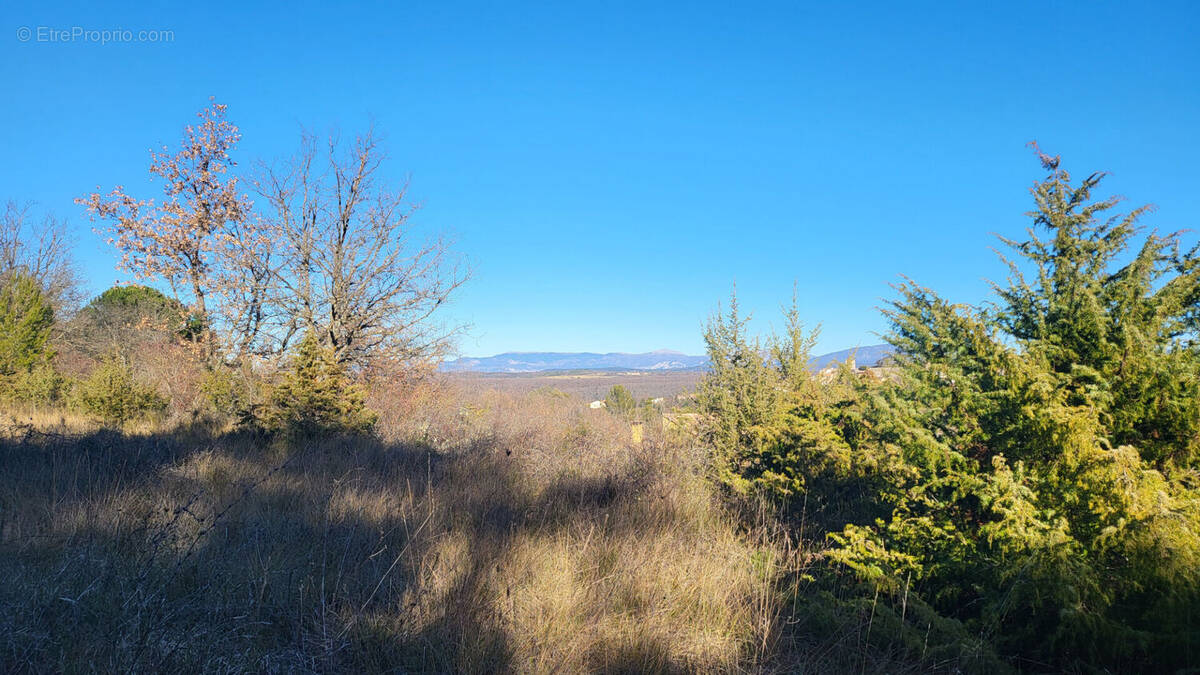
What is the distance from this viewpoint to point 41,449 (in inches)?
239

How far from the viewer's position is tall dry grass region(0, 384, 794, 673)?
2504mm

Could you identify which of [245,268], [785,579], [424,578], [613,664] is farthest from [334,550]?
[245,268]

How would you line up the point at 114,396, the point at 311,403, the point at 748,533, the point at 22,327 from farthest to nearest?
the point at 22,327 → the point at 114,396 → the point at 311,403 → the point at 748,533

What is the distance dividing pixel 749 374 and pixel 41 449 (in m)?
8.08

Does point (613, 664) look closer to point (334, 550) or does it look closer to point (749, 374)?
point (334, 550)

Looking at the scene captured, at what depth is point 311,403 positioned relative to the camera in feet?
29.3

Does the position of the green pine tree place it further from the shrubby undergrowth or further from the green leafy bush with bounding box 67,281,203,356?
the shrubby undergrowth

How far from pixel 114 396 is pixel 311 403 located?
3709 millimetres

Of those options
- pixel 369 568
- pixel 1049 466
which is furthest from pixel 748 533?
pixel 369 568

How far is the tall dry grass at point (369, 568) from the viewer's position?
2.50 m

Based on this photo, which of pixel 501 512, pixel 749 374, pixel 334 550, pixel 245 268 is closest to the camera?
pixel 334 550

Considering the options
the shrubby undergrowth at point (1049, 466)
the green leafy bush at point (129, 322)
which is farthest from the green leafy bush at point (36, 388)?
the shrubby undergrowth at point (1049, 466)

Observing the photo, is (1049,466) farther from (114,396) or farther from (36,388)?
(36,388)

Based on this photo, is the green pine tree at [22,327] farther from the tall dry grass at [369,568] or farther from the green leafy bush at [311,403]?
the tall dry grass at [369,568]
